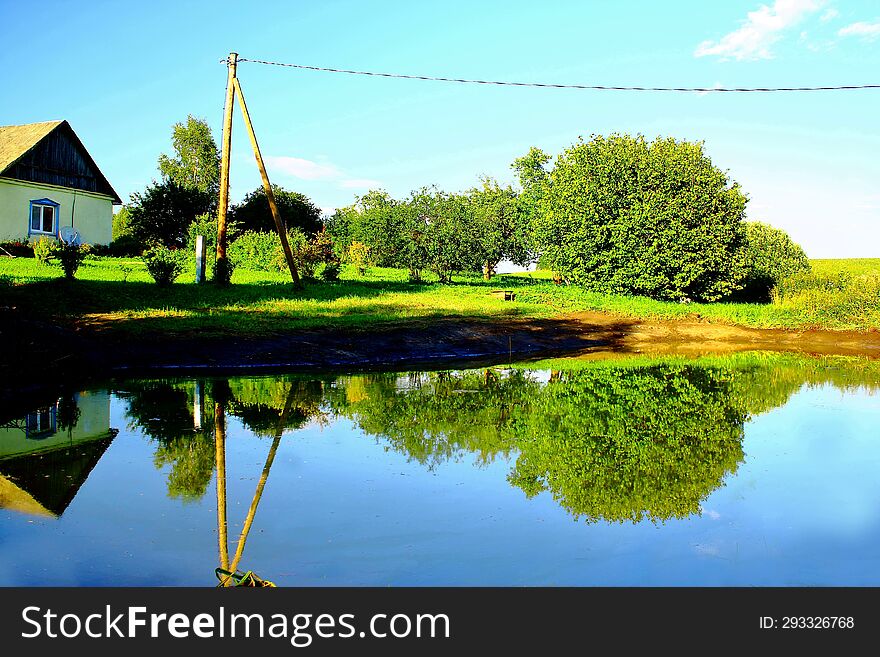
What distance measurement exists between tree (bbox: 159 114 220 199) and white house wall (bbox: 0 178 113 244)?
21.9 metres

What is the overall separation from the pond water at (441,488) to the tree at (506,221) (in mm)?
33183

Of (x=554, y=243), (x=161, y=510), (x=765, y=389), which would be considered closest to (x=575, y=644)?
(x=161, y=510)

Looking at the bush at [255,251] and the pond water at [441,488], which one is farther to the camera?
the bush at [255,251]

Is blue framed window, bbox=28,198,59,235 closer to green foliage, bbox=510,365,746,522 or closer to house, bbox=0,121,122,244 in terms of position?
house, bbox=0,121,122,244

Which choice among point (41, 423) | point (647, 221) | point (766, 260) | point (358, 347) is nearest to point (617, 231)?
point (647, 221)

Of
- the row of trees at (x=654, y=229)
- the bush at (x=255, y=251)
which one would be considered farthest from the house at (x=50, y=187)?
the row of trees at (x=654, y=229)

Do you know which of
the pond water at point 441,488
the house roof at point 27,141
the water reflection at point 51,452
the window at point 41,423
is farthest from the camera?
the house roof at point 27,141

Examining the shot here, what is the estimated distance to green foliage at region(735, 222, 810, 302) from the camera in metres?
33.1

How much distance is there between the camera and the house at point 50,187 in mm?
37469

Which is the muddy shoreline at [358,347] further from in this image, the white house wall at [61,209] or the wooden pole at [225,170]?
the white house wall at [61,209]

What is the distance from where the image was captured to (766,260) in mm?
35156

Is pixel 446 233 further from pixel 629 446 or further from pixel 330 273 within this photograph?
pixel 629 446

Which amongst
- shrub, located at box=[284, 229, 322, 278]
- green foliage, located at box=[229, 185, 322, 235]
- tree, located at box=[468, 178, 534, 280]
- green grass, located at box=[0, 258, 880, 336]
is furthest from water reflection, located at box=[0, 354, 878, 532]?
green foliage, located at box=[229, 185, 322, 235]

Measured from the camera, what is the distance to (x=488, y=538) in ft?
16.8
